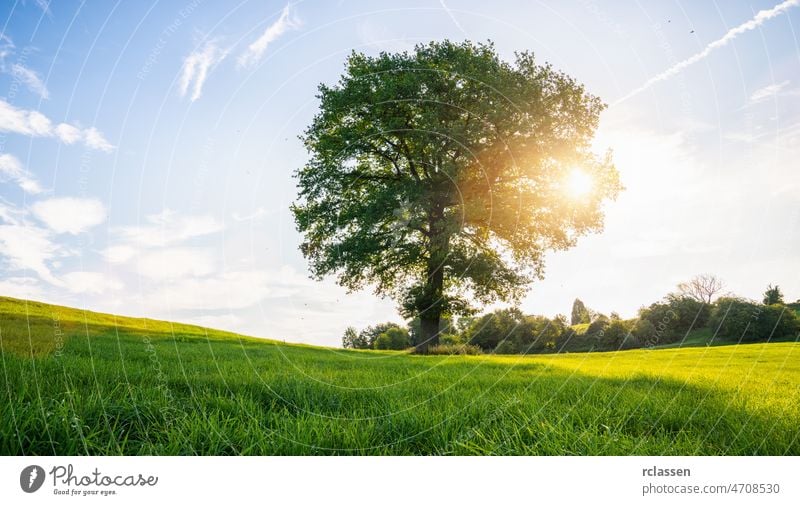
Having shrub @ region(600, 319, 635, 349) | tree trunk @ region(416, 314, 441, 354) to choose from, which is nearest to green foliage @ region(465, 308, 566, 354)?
shrub @ region(600, 319, 635, 349)

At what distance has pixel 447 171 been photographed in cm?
1494

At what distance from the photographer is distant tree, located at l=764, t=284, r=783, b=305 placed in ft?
14.3

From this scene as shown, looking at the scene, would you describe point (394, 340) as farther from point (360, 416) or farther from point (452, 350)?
point (360, 416)

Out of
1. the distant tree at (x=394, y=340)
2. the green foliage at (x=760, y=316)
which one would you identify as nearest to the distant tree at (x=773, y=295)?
the green foliage at (x=760, y=316)

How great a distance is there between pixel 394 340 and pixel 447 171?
10.6 meters

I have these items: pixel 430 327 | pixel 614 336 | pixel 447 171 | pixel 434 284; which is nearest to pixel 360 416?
pixel 447 171

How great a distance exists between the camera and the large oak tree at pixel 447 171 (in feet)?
49.6

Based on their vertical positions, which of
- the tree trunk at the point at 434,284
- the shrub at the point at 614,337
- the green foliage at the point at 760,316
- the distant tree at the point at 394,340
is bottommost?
the shrub at the point at 614,337

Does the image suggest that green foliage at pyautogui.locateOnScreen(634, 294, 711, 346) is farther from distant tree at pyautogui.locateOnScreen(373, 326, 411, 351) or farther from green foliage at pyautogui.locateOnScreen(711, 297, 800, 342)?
distant tree at pyautogui.locateOnScreen(373, 326, 411, 351)
